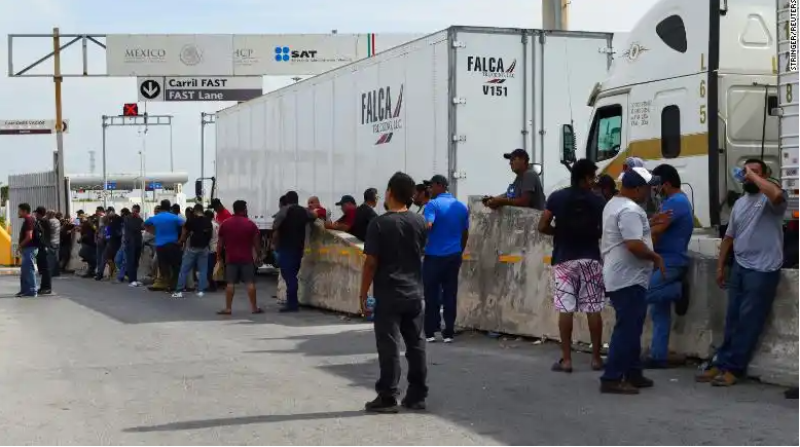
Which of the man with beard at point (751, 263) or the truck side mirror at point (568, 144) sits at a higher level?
the truck side mirror at point (568, 144)

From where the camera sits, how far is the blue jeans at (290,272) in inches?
639

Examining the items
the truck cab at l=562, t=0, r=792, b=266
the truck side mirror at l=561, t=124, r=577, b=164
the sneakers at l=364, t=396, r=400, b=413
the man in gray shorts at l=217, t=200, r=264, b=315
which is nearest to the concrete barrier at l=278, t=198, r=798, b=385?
the man in gray shorts at l=217, t=200, r=264, b=315

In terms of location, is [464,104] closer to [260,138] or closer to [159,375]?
[159,375]

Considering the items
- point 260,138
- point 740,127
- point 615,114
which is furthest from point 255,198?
point 740,127

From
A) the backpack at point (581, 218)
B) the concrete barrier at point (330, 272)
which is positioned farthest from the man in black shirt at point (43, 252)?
the backpack at point (581, 218)

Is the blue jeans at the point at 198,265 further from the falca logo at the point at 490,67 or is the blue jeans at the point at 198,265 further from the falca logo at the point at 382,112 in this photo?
the falca logo at the point at 490,67

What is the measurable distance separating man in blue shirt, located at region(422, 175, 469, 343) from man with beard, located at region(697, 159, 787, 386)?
3451 millimetres

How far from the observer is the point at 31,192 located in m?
38.3

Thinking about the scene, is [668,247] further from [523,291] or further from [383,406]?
[383,406]

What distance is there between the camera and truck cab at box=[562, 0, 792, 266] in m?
12.1

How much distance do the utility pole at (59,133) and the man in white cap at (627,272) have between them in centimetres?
2789

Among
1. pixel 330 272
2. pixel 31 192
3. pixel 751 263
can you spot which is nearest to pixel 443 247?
pixel 751 263

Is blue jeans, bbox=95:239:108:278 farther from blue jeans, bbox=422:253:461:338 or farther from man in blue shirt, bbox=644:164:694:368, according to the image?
man in blue shirt, bbox=644:164:694:368

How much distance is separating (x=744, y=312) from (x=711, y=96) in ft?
13.6
